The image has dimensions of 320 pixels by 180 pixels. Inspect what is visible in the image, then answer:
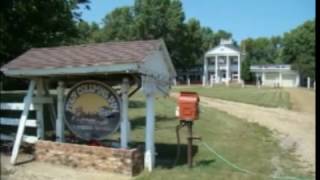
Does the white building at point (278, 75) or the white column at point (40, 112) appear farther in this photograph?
the white building at point (278, 75)

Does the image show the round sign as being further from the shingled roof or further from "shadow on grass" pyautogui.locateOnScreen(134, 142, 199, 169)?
"shadow on grass" pyautogui.locateOnScreen(134, 142, 199, 169)

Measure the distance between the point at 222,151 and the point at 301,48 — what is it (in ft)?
231

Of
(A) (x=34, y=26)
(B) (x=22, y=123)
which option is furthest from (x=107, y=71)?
(A) (x=34, y=26)

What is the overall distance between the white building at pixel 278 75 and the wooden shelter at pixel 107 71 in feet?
220

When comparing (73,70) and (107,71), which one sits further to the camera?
(73,70)

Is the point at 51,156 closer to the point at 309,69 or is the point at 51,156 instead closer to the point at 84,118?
the point at 84,118

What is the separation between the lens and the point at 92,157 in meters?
9.24

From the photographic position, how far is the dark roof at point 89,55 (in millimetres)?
9223

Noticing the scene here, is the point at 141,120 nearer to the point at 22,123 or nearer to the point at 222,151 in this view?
the point at 222,151

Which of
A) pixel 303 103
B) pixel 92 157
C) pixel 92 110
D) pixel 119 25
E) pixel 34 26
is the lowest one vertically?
pixel 303 103

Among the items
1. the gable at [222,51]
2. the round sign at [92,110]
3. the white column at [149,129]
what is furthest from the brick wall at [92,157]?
the gable at [222,51]

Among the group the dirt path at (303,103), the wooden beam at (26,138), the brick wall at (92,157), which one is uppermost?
the wooden beam at (26,138)

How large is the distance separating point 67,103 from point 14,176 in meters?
1.80

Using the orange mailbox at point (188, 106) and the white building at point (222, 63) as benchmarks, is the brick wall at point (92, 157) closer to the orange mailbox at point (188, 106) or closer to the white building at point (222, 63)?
the orange mailbox at point (188, 106)
